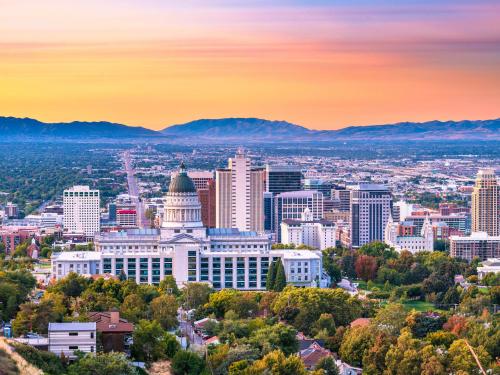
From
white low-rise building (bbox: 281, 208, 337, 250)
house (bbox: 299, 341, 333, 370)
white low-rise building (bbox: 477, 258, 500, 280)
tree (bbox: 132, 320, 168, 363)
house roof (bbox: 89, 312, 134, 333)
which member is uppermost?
house roof (bbox: 89, 312, 134, 333)

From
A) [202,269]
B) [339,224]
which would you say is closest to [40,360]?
[202,269]

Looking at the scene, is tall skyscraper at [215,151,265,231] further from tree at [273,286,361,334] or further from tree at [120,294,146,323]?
tree at [120,294,146,323]

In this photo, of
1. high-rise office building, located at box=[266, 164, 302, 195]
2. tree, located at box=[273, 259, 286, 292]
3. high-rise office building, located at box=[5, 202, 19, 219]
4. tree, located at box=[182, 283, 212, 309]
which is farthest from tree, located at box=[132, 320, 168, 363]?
high-rise office building, located at box=[5, 202, 19, 219]

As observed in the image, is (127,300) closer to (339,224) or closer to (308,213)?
(308,213)

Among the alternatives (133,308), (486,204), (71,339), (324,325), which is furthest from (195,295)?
(486,204)

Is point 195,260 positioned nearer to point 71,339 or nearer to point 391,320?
point 391,320
